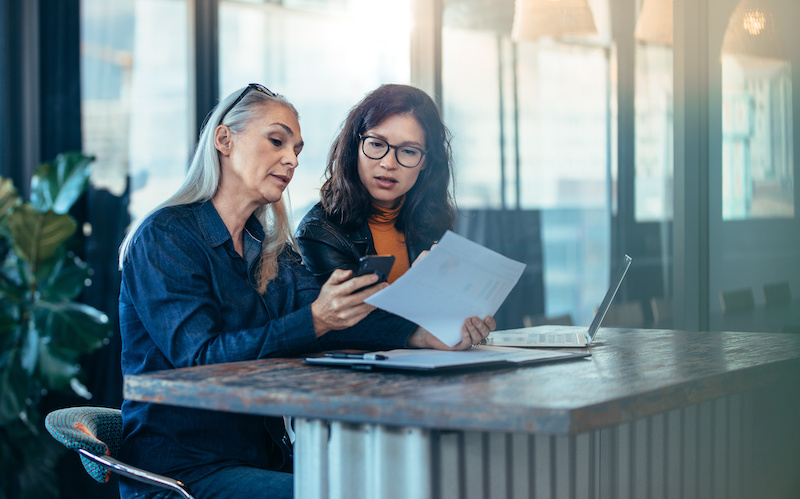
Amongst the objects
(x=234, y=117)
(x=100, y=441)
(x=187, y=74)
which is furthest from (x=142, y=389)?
(x=187, y=74)

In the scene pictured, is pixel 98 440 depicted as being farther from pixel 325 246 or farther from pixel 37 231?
pixel 37 231

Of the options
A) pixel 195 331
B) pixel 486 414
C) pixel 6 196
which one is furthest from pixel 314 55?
pixel 486 414

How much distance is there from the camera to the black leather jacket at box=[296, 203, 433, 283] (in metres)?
1.95

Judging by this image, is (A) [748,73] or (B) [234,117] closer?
(B) [234,117]

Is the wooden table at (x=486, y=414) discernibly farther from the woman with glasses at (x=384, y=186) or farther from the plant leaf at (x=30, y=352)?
the plant leaf at (x=30, y=352)

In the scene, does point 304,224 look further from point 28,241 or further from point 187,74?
point 187,74

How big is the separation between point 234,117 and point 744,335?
1445 millimetres

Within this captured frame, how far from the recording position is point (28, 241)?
3.33m

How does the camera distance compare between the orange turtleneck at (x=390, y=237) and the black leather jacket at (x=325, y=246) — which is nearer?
the black leather jacket at (x=325, y=246)

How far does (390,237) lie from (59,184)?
2.06 meters

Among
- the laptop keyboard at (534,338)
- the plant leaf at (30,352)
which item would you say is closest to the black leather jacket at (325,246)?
the laptop keyboard at (534,338)

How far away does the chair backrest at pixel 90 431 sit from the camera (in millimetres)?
1413

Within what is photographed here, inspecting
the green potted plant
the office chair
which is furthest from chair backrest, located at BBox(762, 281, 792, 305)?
the green potted plant

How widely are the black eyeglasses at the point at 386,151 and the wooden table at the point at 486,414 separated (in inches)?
32.8
